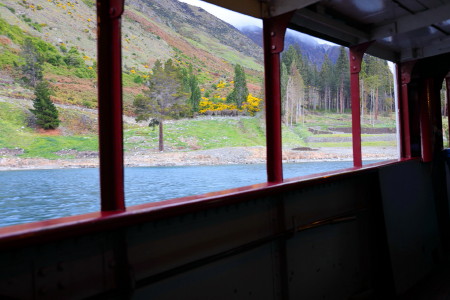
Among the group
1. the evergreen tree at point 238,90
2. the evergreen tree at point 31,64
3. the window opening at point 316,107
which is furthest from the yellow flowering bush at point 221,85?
the evergreen tree at point 31,64

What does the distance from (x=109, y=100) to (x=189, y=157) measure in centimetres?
470

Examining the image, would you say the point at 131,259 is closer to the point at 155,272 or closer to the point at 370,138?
the point at 155,272

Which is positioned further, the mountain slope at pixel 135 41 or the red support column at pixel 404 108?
the red support column at pixel 404 108

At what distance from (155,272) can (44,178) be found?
8.30 feet

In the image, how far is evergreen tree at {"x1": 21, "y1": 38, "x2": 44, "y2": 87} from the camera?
2.53m

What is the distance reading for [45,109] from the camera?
2615 millimetres

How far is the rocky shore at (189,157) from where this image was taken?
2.85 m

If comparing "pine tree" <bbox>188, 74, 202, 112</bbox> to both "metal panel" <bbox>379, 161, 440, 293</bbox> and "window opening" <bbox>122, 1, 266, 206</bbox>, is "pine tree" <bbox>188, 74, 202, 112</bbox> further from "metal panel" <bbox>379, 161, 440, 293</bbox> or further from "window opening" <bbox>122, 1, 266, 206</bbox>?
"metal panel" <bbox>379, 161, 440, 293</bbox>

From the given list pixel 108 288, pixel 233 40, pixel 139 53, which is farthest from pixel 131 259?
pixel 233 40

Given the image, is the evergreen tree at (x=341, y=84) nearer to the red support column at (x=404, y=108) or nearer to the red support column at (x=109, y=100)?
the red support column at (x=404, y=108)

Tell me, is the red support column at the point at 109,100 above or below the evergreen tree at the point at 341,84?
below

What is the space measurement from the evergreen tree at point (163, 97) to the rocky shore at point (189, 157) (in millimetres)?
404

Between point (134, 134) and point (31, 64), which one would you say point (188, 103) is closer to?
point (134, 134)

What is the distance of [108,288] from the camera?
4.81ft
